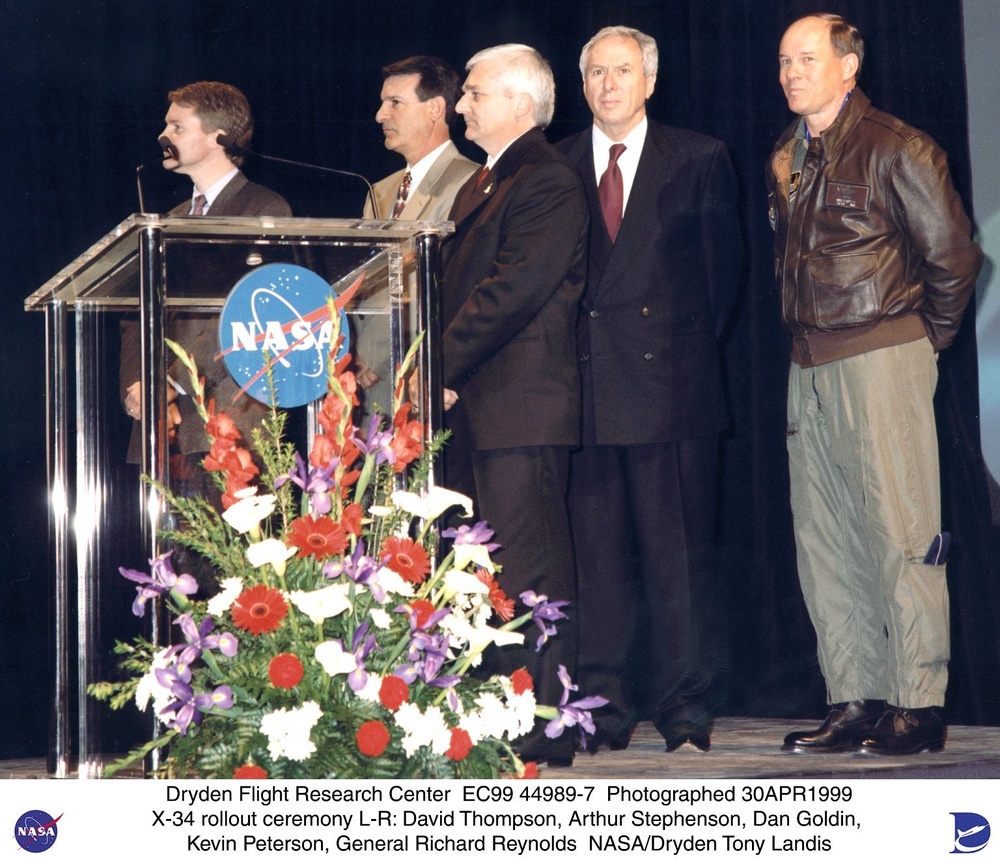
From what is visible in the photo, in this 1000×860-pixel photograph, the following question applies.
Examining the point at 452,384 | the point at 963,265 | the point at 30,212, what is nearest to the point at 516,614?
the point at 452,384

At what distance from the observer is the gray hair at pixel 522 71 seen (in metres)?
3.22

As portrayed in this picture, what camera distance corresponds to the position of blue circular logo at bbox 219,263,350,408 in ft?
7.54

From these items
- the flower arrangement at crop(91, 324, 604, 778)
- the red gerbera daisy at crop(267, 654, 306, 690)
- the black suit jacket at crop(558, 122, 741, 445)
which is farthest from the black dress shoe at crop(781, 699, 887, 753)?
the red gerbera daisy at crop(267, 654, 306, 690)

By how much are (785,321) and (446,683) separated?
178 cm

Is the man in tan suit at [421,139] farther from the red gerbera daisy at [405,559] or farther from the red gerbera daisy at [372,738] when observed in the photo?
the red gerbera daisy at [372,738]

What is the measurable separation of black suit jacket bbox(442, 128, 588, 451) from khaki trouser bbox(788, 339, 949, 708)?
0.61 metres

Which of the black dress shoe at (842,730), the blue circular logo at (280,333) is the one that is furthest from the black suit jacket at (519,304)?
the black dress shoe at (842,730)

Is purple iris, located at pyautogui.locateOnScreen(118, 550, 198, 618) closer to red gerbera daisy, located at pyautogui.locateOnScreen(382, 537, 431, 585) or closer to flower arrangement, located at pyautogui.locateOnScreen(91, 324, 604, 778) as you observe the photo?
flower arrangement, located at pyautogui.locateOnScreen(91, 324, 604, 778)

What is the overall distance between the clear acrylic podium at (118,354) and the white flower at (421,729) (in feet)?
1.82

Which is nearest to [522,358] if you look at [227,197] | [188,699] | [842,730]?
[227,197]

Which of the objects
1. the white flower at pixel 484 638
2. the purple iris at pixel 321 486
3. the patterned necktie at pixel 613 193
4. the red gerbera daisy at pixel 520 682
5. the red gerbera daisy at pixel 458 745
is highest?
the patterned necktie at pixel 613 193

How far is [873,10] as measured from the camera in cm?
405

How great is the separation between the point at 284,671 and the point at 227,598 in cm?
15

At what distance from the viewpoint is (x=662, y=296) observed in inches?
136
